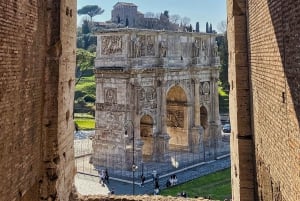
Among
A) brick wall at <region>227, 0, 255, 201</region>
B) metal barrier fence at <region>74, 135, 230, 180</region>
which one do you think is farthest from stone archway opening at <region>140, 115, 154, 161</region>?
brick wall at <region>227, 0, 255, 201</region>

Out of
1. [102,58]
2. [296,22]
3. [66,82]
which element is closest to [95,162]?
[102,58]

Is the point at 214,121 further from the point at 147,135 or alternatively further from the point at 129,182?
the point at 129,182

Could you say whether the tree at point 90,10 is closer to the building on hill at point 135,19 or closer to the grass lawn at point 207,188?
the building on hill at point 135,19

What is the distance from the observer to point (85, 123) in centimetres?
4181

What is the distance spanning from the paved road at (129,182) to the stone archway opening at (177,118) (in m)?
3.49

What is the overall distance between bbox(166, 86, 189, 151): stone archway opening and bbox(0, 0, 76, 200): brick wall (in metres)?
20.3

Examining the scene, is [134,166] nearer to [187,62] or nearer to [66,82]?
[187,62]

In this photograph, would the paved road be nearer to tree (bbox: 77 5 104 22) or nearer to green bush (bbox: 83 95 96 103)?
green bush (bbox: 83 95 96 103)

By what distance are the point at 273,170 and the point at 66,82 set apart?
17.0ft

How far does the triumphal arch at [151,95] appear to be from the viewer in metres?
25.4

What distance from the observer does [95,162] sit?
2620 cm

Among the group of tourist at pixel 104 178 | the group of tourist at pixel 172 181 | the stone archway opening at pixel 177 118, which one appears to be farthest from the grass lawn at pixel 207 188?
the stone archway opening at pixel 177 118

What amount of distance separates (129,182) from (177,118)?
8.98 m

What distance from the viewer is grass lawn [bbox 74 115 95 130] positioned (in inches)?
1581
